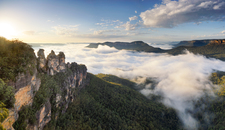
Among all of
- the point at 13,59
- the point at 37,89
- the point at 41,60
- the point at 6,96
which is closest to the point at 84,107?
the point at 37,89

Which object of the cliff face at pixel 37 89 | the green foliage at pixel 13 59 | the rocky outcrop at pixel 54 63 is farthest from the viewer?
the rocky outcrop at pixel 54 63

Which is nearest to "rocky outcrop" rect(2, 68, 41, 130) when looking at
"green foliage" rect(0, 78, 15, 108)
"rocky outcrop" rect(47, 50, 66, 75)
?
"green foliage" rect(0, 78, 15, 108)

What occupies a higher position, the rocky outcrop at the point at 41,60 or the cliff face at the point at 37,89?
the rocky outcrop at the point at 41,60

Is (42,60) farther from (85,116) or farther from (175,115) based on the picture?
(175,115)

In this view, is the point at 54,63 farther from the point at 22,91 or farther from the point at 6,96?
the point at 6,96

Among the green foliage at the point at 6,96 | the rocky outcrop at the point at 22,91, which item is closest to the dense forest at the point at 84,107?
the green foliage at the point at 6,96

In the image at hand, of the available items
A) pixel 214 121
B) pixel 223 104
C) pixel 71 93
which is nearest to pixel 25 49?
pixel 71 93

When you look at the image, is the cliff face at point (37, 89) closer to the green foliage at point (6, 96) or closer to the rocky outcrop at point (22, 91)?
the rocky outcrop at point (22, 91)
